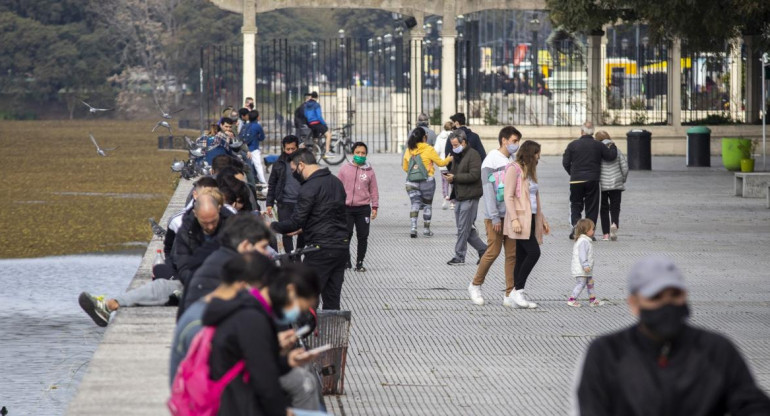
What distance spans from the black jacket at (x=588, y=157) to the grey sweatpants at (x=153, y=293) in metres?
9.12

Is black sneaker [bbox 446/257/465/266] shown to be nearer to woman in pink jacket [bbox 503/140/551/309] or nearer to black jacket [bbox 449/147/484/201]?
black jacket [bbox 449/147/484/201]

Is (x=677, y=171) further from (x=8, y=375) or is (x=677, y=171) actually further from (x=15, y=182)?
(x=8, y=375)

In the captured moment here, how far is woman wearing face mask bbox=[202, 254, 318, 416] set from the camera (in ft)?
17.0

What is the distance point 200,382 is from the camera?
5.31 m

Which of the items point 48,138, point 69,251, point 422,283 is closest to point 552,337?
point 422,283

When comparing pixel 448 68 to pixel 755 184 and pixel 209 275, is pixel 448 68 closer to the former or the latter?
pixel 755 184

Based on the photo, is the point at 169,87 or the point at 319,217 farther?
the point at 169,87

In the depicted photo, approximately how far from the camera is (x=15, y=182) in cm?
3459

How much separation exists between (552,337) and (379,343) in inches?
57.6

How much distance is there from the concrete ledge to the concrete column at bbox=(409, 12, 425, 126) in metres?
28.2

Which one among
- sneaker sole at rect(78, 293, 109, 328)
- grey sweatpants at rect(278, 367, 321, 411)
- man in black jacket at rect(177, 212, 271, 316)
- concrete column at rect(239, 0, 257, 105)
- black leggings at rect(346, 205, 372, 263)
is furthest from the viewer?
concrete column at rect(239, 0, 257, 105)

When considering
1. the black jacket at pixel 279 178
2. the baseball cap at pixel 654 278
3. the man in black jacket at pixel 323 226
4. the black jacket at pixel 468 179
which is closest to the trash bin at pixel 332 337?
the man in black jacket at pixel 323 226

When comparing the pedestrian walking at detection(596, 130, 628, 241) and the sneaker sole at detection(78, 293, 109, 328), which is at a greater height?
the pedestrian walking at detection(596, 130, 628, 241)

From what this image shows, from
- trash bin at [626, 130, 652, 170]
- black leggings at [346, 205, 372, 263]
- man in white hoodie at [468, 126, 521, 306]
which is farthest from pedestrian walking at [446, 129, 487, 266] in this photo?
trash bin at [626, 130, 652, 170]
